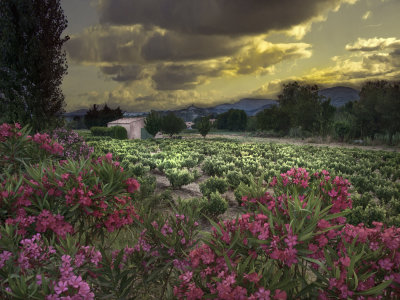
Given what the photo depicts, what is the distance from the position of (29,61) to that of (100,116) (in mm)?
49083

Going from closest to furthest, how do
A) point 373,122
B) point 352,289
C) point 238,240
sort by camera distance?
point 352,289 → point 238,240 → point 373,122

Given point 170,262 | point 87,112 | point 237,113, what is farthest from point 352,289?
point 237,113

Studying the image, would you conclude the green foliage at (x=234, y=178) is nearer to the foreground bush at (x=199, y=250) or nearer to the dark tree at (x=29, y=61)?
the foreground bush at (x=199, y=250)

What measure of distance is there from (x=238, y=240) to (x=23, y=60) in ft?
38.1

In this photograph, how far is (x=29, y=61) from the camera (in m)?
10.3

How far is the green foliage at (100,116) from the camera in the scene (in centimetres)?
5672

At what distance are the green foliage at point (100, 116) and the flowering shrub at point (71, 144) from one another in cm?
4896

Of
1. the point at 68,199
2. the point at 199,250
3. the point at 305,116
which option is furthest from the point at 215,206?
the point at 305,116

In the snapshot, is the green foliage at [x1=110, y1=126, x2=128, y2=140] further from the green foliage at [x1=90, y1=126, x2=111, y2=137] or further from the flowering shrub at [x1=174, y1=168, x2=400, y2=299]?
the flowering shrub at [x1=174, y1=168, x2=400, y2=299]

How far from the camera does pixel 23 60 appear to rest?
1020 centimetres

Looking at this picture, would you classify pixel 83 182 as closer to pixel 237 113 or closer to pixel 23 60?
pixel 23 60

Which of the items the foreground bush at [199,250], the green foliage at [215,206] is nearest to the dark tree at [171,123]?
the green foliage at [215,206]

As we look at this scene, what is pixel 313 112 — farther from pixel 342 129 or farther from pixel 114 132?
pixel 114 132

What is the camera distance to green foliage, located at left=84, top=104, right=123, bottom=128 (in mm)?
56719
